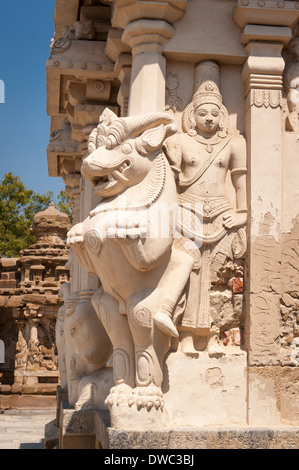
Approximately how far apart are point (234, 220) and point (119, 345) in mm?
1274

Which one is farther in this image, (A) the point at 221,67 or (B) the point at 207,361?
(A) the point at 221,67

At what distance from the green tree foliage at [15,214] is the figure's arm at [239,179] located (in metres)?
24.1

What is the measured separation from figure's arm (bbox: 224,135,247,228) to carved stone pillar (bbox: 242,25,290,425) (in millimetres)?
57

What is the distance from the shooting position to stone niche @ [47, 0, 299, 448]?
5074 mm

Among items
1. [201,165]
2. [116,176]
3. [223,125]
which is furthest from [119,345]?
[223,125]

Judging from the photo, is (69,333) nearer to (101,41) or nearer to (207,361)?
(207,361)

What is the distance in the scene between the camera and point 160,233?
5.09 metres

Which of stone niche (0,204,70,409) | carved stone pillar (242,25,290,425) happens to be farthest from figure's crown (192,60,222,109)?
stone niche (0,204,70,409)

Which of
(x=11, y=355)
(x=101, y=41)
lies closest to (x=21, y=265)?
(x=11, y=355)

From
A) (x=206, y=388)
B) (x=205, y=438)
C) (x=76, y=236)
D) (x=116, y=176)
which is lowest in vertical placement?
(x=205, y=438)

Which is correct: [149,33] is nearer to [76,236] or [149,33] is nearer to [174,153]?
[174,153]

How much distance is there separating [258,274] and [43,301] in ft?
38.3

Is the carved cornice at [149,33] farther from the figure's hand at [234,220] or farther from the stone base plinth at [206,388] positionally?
the stone base plinth at [206,388]

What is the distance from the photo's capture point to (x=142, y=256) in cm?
503
